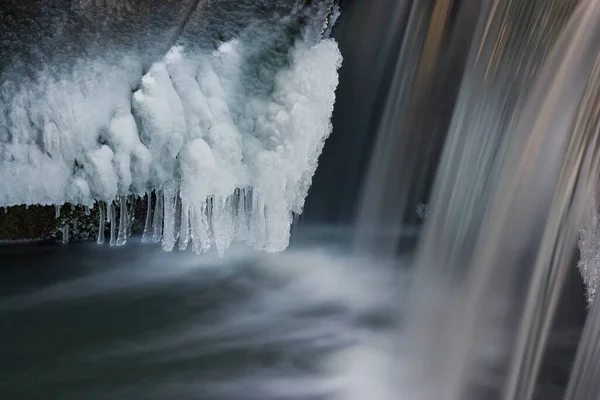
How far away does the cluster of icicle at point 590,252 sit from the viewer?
3.38m

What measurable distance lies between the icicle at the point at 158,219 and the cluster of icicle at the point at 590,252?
2.42 meters

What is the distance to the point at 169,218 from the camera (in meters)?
3.62

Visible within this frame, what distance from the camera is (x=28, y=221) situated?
358 centimetres

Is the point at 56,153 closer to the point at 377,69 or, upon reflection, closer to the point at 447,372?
the point at 377,69

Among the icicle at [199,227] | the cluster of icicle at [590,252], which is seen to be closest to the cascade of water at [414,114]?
the cluster of icicle at [590,252]

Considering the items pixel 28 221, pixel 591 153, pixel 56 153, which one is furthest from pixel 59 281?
pixel 591 153

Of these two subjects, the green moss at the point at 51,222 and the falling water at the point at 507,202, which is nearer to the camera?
the falling water at the point at 507,202

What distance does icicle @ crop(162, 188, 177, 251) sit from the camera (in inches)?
141

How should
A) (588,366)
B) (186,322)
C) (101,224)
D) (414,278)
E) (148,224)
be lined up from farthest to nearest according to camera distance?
(414,278), (148,224), (101,224), (186,322), (588,366)

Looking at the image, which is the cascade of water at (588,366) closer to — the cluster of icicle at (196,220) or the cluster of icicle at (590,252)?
the cluster of icicle at (590,252)

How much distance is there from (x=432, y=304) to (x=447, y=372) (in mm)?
568

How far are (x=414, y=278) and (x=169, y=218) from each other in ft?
5.51

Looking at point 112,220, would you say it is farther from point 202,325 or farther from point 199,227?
point 202,325

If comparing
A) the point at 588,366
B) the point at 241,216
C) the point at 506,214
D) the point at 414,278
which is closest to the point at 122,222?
the point at 241,216
